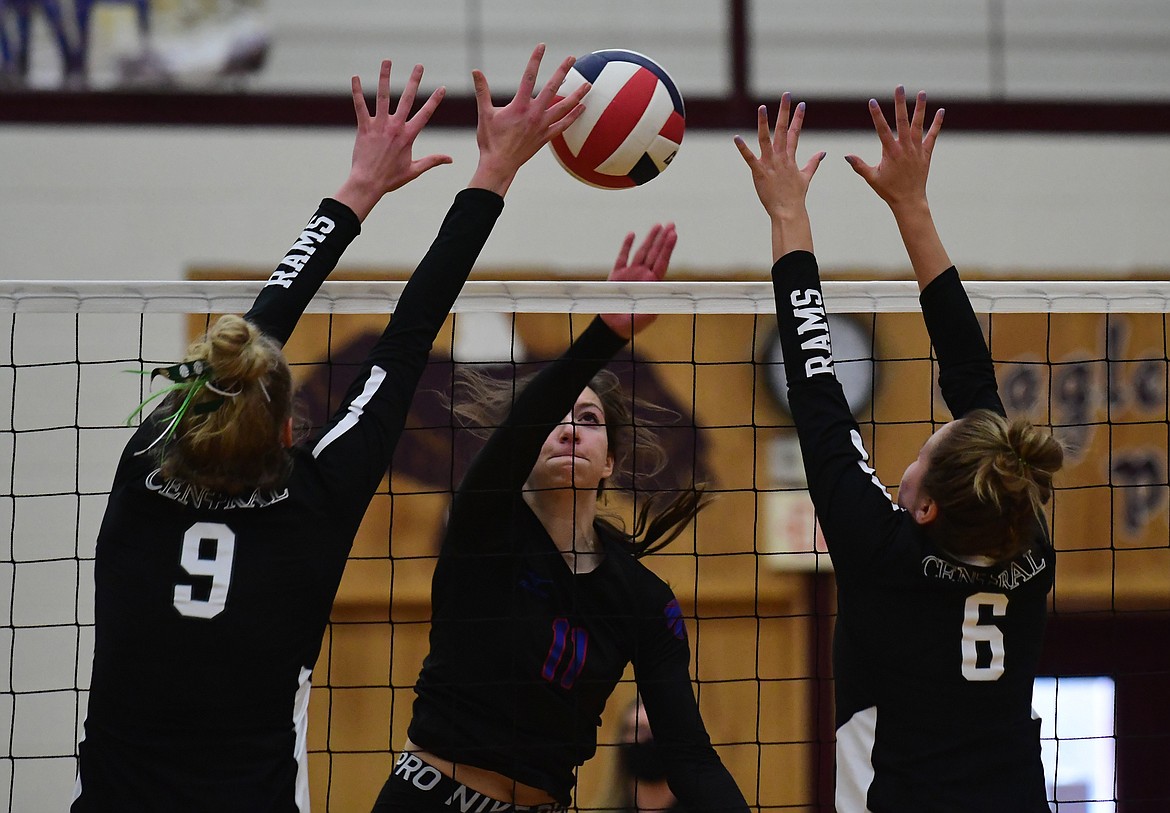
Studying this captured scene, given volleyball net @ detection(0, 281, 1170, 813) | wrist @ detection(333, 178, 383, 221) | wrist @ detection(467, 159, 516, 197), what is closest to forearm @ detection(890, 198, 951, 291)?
wrist @ detection(467, 159, 516, 197)

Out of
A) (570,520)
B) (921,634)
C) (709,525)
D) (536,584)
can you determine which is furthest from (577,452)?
(709,525)

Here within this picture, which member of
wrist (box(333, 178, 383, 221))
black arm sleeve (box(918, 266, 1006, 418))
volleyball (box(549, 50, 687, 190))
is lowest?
black arm sleeve (box(918, 266, 1006, 418))

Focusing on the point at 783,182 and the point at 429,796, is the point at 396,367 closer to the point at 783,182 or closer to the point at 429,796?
the point at 783,182

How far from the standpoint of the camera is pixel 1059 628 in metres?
6.35

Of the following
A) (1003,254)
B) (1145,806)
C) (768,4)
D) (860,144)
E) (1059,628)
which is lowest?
(1145,806)

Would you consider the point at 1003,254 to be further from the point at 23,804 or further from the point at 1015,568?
the point at 23,804

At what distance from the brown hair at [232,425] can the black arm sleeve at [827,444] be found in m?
0.89

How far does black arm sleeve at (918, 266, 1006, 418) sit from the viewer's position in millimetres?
2402

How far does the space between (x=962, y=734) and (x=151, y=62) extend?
5.30m

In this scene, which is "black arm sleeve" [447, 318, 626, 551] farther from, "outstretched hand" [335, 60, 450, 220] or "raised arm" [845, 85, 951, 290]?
"raised arm" [845, 85, 951, 290]

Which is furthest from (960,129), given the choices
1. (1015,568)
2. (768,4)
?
(1015,568)

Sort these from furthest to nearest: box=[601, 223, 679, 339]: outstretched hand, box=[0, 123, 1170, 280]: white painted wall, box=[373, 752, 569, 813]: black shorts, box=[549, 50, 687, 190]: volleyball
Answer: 1. box=[0, 123, 1170, 280]: white painted wall
2. box=[601, 223, 679, 339]: outstretched hand
3. box=[549, 50, 687, 190]: volleyball
4. box=[373, 752, 569, 813]: black shorts

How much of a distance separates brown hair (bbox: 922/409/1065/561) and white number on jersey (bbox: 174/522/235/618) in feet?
3.84

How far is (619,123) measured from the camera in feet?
9.70
